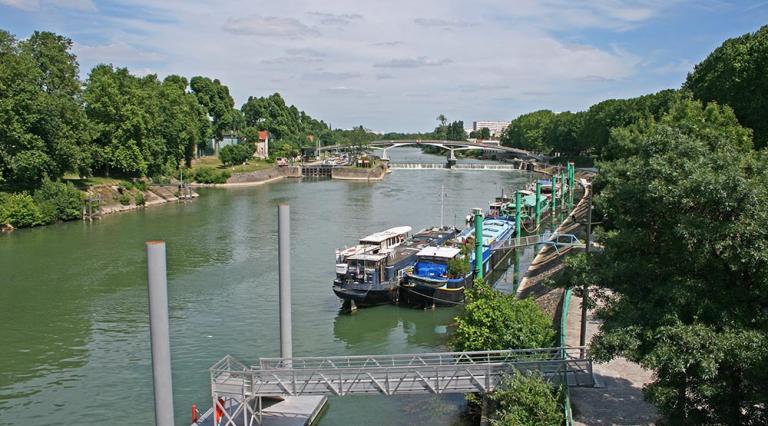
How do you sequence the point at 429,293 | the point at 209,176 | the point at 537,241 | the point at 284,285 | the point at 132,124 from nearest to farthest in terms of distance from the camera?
the point at 284,285
the point at 429,293
the point at 537,241
the point at 132,124
the point at 209,176

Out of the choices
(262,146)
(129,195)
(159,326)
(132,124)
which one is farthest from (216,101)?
(159,326)

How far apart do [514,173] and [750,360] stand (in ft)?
389

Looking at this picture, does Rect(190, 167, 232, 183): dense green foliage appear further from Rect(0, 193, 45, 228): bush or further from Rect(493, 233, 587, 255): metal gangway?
Rect(493, 233, 587, 255): metal gangway

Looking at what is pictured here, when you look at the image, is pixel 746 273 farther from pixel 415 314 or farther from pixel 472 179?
pixel 472 179

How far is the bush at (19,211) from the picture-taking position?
5362 centimetres

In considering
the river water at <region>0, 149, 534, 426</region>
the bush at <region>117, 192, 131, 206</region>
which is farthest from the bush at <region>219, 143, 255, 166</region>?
the river water at <region>0, 149, 534, 426</region>

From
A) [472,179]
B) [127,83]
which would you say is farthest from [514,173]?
[127,83]

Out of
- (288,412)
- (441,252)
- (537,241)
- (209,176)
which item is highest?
(209,176)

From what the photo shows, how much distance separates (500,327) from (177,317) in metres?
17.2

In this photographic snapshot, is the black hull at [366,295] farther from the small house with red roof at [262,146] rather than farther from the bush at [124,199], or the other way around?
the small house with red roof at [262,146]

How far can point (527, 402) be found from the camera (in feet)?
50.6

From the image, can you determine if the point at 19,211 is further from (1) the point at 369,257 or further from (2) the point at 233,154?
(2) the point at 233,154

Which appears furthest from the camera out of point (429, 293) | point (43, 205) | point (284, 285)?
point (43, 205)

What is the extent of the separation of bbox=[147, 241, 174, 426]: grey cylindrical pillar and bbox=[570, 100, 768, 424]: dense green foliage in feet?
29.1
